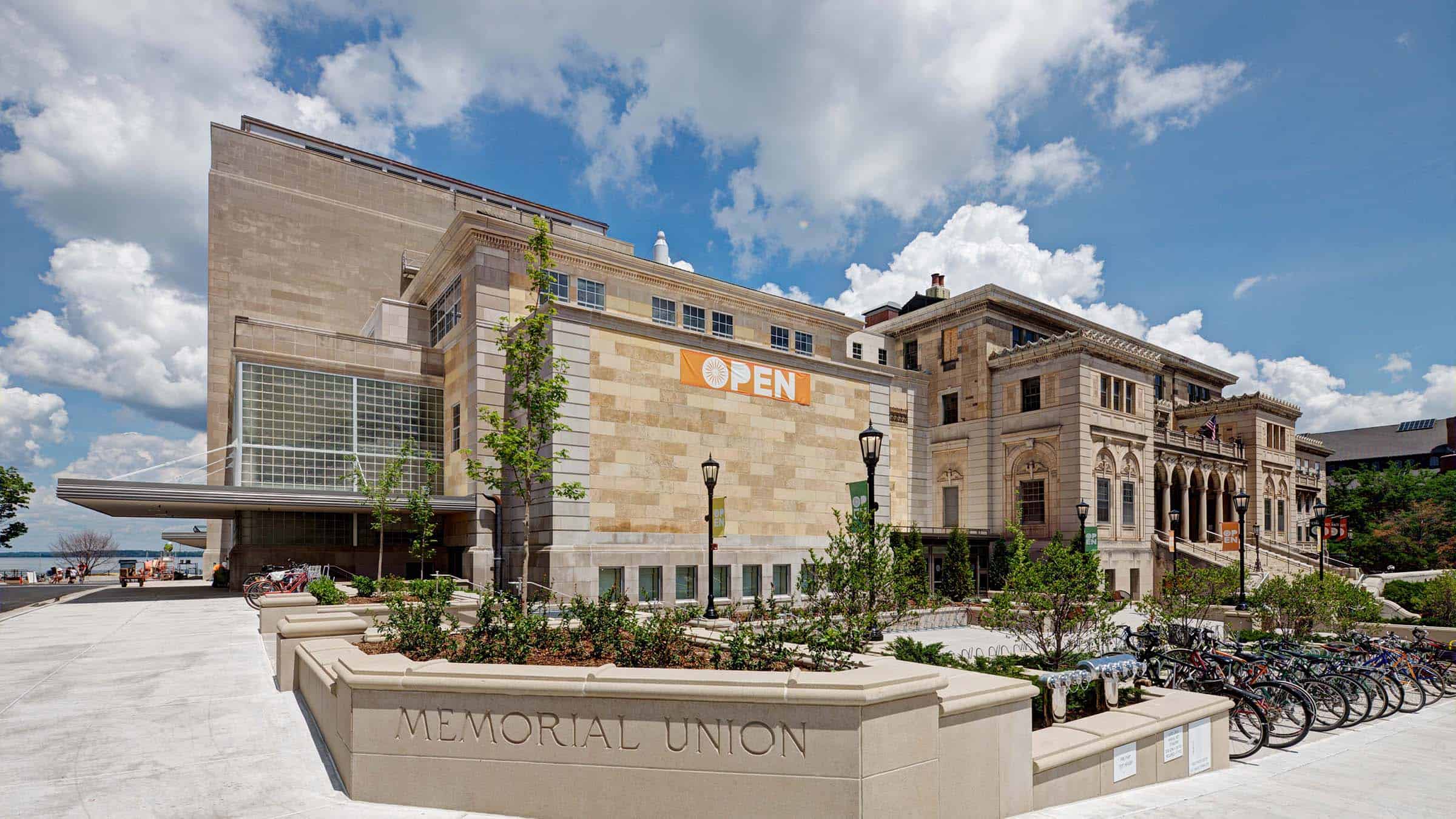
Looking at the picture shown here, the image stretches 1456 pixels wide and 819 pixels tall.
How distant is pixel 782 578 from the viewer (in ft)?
115

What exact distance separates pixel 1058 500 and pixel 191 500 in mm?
42255

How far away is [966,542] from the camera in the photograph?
4225 cm

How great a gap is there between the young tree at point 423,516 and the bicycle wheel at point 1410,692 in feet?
94.4

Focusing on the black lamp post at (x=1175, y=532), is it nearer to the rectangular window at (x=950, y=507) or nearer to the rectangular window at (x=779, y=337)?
the rectangular window at (x=950, y=507)

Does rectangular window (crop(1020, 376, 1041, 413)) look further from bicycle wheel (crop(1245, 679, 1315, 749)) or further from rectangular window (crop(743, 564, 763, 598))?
bicycle wheel (crop(1245, 679, 1315, 749))

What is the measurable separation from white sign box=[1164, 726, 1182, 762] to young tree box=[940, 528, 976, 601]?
3032 centimetres

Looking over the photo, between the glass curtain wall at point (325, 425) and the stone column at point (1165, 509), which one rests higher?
the glass curtain wall at point (325, 425)

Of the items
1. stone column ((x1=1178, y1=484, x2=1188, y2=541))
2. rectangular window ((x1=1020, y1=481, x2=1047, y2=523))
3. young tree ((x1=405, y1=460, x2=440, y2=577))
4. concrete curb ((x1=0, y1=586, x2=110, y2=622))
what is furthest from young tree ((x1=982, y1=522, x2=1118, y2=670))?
stone column ((x1=1178, y1=484, x2=1188, y2=541))

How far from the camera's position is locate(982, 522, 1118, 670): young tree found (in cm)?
1232

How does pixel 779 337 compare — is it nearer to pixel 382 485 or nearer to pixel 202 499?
pixel 382 485

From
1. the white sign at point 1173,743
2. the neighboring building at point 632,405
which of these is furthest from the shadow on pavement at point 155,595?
the white sign at point 1173,743

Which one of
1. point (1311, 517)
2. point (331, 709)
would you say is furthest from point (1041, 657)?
point (1311, 517)

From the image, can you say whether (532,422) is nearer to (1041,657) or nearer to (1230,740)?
(1041,657)

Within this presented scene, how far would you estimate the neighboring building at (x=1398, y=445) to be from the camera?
86250 mm
